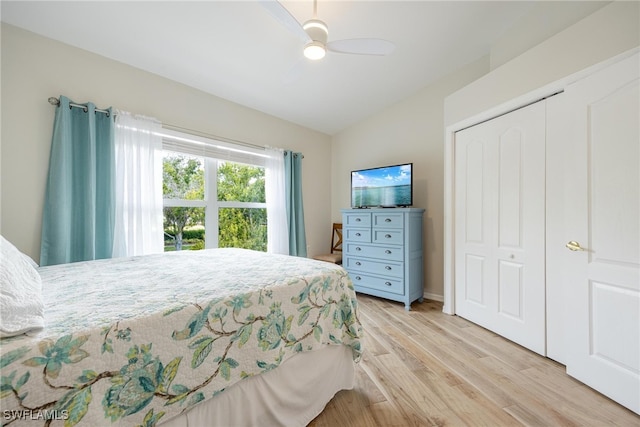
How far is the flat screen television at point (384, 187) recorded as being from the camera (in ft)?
9.97

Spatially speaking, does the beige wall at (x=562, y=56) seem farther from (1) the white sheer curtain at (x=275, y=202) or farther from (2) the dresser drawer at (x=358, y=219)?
(1) the white sheer curtain at (x=275, y=202)

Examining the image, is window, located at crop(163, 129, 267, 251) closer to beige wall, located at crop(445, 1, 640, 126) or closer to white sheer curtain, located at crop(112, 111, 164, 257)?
white sheer curtain, located at crop(112, 111, 164, 257)

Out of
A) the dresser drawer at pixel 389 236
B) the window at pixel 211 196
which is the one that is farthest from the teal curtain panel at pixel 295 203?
the dresser drawer at pixel 389 236

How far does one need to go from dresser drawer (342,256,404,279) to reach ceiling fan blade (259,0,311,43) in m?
2.38

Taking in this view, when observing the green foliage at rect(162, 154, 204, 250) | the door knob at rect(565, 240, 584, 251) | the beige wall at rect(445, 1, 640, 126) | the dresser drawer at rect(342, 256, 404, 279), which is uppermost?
the beige wall at rect(445, 1, 640, 126)

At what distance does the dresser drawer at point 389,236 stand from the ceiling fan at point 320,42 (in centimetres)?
184

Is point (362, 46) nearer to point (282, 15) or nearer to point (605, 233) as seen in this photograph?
point (282, 15)

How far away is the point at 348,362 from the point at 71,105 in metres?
2.93

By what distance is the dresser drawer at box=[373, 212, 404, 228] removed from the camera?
2.92 metres

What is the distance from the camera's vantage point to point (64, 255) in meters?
2.03

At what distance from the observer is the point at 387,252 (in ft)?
9.94

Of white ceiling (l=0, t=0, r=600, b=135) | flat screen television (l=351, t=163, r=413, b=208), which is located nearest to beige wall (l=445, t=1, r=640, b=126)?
white ceiling (l=0, t=0, r=600, b=135)

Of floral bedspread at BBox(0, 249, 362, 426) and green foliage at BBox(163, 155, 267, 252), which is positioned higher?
green foliage at BBox(163, 155, 267, 252)

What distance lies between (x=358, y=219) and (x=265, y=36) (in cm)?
218
